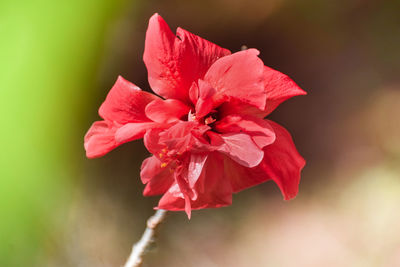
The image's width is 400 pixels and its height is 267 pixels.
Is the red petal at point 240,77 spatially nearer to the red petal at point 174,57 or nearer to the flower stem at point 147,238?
the red petal at point 174,57

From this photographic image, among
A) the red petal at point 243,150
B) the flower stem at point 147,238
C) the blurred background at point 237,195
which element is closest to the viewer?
the red petal at point 243,150

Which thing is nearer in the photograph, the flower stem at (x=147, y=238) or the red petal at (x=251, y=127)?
the red petal at (x=251, y=127)

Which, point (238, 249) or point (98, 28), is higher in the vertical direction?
point (98, 28)

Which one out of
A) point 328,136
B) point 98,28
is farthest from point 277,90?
point 98,28

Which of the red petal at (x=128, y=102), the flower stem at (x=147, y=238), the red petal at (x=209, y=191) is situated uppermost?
the red petal at (x=128, y=102)

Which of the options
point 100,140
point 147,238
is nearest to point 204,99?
point 100,140

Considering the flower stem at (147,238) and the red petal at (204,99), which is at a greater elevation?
the red petal at (204,99)

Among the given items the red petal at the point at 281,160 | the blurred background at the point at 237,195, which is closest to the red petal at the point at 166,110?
the red petal at the point at 281,160

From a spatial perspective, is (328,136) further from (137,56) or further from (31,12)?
(31,12)
